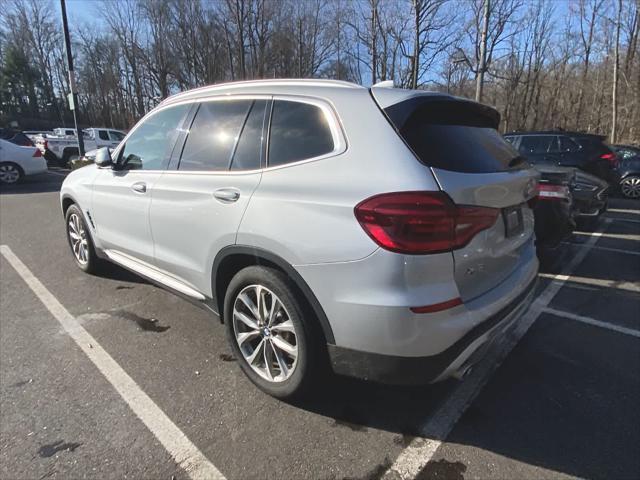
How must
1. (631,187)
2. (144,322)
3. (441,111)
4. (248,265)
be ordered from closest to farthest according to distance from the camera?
(441,111) → (248,265) → (144,322) → (631,187)

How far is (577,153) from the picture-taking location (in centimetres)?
971

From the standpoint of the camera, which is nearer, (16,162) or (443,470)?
(443,470)

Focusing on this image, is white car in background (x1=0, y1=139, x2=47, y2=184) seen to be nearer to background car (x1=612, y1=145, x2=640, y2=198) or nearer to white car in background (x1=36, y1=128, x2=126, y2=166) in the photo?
white car in background (x1=36, y1=128, x2=126, y2=166)

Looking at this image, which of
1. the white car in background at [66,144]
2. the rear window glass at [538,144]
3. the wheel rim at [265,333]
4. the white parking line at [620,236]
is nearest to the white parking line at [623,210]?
the rear window glass at [538,144]

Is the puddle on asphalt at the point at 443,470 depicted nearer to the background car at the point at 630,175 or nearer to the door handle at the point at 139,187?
the door handle at the point at 139,187

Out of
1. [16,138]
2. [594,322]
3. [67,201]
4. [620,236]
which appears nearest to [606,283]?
[594,322]

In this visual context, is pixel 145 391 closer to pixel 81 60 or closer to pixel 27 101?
pixel 81 60

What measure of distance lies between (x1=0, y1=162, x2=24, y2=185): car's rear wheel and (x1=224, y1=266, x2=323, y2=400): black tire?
13592mm

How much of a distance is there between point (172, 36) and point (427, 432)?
A: 4693 cm

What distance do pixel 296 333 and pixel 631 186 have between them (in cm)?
1353

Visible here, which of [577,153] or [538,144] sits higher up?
[538,144]

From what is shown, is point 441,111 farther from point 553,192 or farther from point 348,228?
point 553,192

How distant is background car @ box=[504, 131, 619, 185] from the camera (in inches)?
379

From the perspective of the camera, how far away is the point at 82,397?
2.57 m
